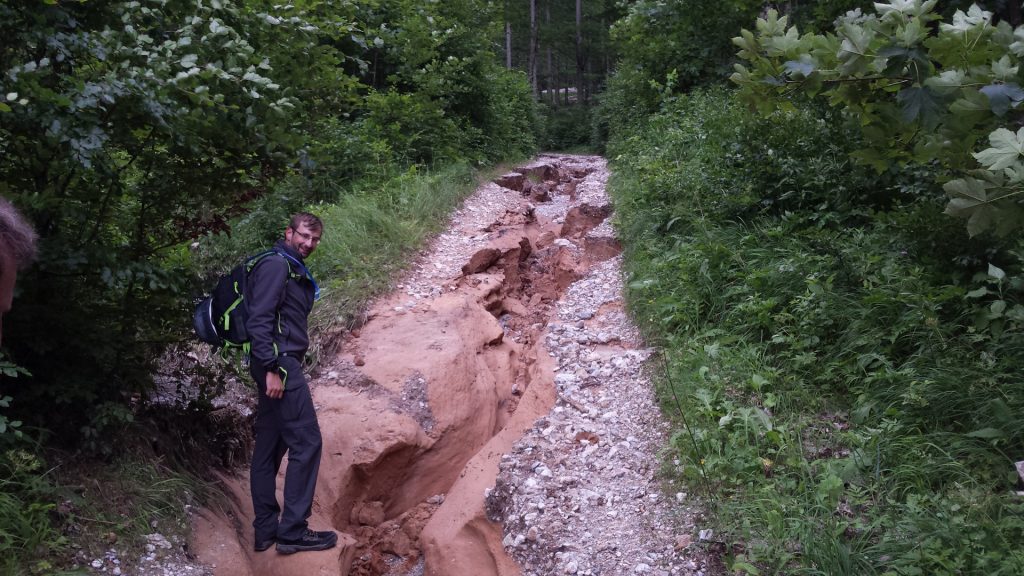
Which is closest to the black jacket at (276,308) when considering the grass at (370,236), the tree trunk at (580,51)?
the grass at (370,236)

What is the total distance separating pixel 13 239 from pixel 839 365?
173 inches

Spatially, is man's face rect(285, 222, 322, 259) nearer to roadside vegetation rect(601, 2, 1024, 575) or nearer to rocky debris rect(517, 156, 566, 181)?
roadside vegetation rect(601, 2, 1024, 575)

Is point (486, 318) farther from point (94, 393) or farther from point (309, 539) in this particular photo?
point (94, 393)

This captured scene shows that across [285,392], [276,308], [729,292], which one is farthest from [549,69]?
[285,392]

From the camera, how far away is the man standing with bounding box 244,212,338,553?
397 cm

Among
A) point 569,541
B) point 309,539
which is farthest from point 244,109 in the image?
point 569,541

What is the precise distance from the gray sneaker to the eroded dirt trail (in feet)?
0.15

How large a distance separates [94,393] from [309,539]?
150 cm

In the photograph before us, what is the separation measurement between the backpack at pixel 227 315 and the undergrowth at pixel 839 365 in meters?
2.76

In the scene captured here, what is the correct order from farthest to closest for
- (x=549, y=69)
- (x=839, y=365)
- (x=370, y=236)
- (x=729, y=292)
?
1. (x=549, y=69)
2. (x=370, y=236)
3. (x=729, y=292)
4. (x=839, y=365)

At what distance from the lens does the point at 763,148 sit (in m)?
7.43

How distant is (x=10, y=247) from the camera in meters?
2.01

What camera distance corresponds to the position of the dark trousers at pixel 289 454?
4.12m

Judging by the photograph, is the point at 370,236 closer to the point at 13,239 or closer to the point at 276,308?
the point at 276,308
